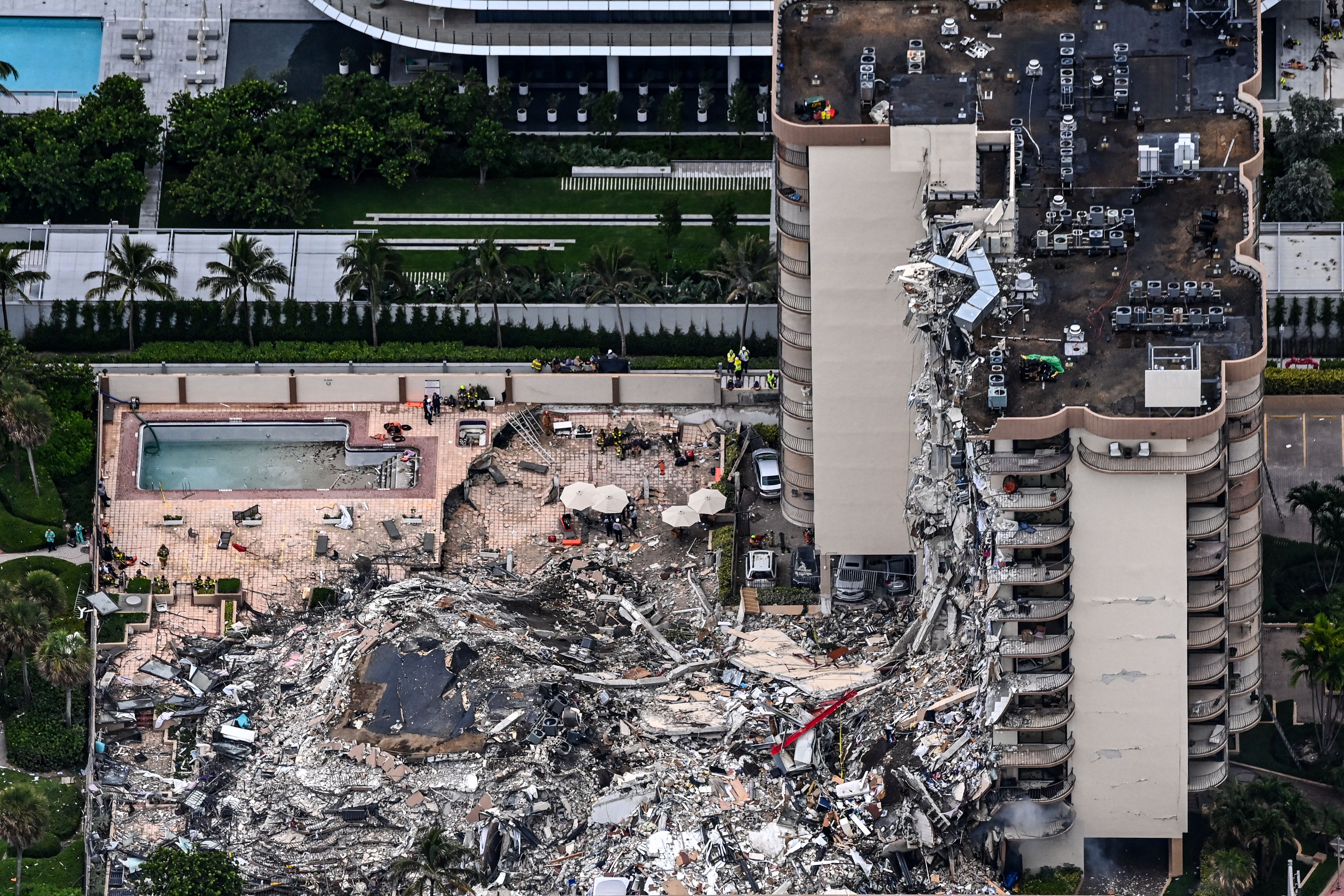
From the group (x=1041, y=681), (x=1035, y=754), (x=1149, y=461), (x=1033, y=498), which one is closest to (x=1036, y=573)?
(x=1033, y=498)

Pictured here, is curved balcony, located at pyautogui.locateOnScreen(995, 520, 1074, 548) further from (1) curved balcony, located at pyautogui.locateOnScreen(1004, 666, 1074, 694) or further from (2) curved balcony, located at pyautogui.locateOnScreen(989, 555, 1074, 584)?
(1) curved balcony, located at pyautogui.locateOnScreen(1004, 666, 1074, 694)

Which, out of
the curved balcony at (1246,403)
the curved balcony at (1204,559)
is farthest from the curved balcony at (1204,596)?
the curved balcony at (1246,403)

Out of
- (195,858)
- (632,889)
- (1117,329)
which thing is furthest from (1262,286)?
(195,858)

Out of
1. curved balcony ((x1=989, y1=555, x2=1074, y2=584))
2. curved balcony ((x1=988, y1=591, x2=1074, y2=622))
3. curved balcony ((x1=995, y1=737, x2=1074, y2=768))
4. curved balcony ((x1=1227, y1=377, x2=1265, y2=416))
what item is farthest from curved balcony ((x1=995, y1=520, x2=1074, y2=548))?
curved balcony ((x1=995, y1=737, x2=1074, y2=768))

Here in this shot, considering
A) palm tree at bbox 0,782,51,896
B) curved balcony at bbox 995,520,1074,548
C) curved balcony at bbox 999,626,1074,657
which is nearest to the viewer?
curved balcony at bbox 995,520,1074,548

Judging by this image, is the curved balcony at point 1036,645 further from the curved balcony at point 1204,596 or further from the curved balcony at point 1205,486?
the curved balcony at point 1205,486

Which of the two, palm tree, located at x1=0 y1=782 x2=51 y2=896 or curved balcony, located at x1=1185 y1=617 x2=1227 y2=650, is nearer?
curved balcony, located at x1=1185 y1=617 x2=1227 y2=650
